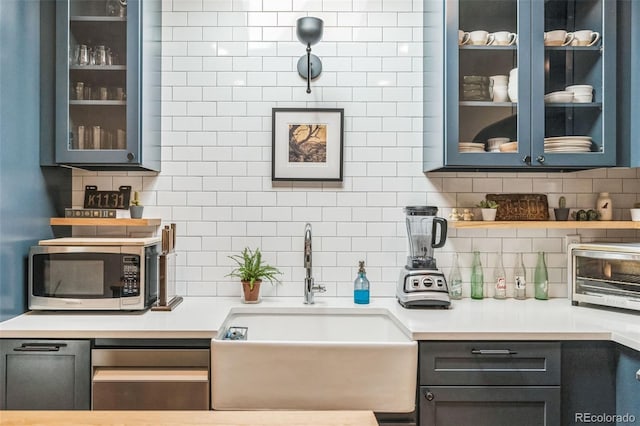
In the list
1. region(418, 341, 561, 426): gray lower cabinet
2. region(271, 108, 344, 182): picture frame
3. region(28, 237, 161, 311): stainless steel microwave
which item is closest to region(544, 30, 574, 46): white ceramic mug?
region(271, 108, 344, 182): picture frame

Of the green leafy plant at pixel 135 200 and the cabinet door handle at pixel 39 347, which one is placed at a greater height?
the green leafy plant at pixel 135 200

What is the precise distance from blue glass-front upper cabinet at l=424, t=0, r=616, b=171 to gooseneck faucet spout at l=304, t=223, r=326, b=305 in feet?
2.36

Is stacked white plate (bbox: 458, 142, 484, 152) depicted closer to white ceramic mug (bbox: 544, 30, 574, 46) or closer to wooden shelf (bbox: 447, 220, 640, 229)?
wooden shelf (bbox: 447, 220, 640, 229)

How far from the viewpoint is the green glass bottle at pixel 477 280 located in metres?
2.50

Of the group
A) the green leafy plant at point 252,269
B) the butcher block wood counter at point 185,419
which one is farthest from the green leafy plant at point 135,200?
Result: the butcher block wood counter at point 185,419

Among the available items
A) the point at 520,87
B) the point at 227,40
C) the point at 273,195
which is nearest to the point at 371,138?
the point at 273,195

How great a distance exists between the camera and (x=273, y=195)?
2539mm

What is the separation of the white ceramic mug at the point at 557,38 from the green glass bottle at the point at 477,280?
108cm

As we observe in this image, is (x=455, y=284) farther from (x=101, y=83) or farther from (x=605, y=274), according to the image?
(x=101, y=83)

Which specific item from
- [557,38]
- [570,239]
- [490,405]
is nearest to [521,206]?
[570,239]

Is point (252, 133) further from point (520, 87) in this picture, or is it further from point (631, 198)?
point (631, 198)

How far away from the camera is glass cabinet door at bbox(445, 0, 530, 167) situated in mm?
2203

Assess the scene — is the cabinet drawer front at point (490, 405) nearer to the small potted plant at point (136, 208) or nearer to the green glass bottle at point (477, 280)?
the green glass bottle at point (477, 280)

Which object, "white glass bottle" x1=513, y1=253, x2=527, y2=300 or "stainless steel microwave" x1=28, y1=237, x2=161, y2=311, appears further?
"white glass bottle" x1=513, y1=253, x2=527, y2=300
